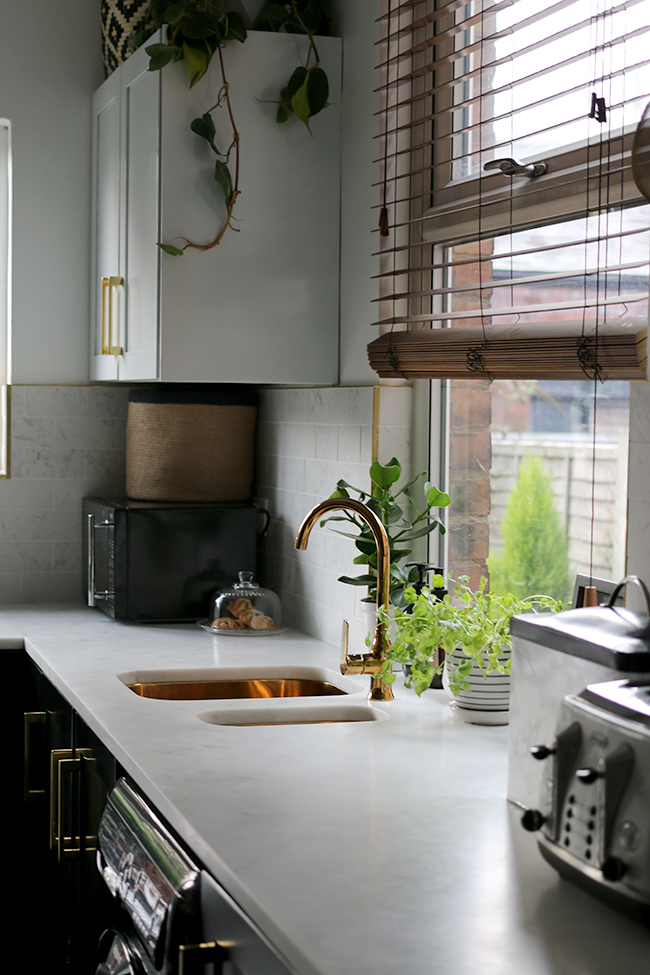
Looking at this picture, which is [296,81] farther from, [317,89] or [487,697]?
[487,697]

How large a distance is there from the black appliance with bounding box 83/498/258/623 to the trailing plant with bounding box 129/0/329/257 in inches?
28.4

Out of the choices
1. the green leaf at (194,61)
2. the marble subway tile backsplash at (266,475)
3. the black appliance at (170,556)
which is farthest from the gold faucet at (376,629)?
the green leaf at (194,61)

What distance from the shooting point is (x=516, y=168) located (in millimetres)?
2023

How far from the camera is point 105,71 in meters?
3.35

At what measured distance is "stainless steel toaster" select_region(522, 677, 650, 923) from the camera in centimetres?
109

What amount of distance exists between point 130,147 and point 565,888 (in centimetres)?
229

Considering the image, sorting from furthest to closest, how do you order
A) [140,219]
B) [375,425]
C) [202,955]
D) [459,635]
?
[140,219] < [375,425] < [459,635] < [202,955]

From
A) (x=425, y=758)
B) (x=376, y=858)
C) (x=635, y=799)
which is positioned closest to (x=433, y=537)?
(x=425, y=758)

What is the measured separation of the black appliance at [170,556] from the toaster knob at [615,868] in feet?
6.42

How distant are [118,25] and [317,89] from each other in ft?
2.66

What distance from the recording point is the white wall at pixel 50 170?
3.31 metres

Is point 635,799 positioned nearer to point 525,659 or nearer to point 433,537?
point 525,659

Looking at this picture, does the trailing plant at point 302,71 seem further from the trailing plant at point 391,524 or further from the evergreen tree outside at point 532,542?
the evergreen tree outside at point 532,542

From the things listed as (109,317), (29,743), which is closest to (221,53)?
(109,317)
